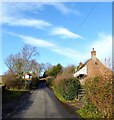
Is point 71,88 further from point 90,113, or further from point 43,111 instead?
point 90,113

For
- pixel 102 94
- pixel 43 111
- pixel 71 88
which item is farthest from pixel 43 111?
pixel 71 88

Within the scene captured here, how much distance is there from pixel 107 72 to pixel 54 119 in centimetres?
405

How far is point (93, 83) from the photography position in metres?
16.5

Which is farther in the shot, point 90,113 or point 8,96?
point 8,96

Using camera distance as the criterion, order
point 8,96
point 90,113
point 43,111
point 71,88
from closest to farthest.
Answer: point 90,113
point 43,111
point 71,88
point 8,96

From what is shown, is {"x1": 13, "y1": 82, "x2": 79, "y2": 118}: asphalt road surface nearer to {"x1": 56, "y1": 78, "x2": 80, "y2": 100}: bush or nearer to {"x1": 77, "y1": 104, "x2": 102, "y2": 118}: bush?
{"x1": 77, "y1": 104, "x2": 102, "y2": 118}: bush

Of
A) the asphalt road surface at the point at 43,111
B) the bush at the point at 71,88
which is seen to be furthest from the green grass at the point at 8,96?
the bush at the point at 71,88

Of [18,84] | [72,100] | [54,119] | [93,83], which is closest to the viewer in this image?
[54,119]

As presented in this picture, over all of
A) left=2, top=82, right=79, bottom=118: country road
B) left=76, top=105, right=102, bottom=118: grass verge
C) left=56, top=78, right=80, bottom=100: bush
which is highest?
left=56, top=78, right=80, bottom=100: bush

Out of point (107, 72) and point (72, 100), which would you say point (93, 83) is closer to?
point (107, 72)

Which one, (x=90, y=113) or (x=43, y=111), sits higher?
(x=90, y=113)

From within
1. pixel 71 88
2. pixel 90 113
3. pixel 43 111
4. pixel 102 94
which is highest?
pixel 102 94

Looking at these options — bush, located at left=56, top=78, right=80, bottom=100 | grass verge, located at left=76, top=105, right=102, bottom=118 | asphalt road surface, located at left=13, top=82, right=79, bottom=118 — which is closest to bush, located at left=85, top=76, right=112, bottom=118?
grass verge, located at left=76, top=105, right=102, bottom=118

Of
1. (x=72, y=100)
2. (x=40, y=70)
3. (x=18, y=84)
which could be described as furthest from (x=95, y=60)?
(x=40, y=70)
